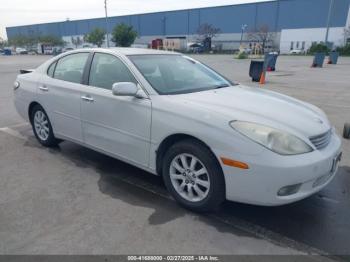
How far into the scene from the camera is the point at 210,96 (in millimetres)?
3377

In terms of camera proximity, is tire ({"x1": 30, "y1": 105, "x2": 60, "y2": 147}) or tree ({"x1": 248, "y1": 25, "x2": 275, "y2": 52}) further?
tree ({"x1": 248, "y1": 25, "x2": 275, "y2": 52})

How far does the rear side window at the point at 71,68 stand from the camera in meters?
4.20

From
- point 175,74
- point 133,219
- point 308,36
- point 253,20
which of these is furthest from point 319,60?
point 253,20

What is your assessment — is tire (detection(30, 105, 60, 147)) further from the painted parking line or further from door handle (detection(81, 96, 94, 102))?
door handle (detection(81, 96, 94, 102))

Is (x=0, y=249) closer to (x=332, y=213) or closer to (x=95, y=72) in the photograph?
(x=95, y=72)

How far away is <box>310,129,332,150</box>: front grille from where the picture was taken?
2.85 m

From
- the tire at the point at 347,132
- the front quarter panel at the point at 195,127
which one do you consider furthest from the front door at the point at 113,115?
the tire at the point at 347,132

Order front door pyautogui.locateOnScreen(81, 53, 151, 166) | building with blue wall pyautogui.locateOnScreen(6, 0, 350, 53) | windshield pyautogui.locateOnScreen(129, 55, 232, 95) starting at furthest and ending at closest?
building with blue wall pyautogui.locateOnScreen(6, 0, 350, 53)
windshield pyautogui.locateOnScreen(129, 55, 232, 95)
front door pyautogui.locateOnScreen(81, 53, 151, 166)

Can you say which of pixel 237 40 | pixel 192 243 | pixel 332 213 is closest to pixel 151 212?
pixel 192 243

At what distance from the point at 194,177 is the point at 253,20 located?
3062 inches

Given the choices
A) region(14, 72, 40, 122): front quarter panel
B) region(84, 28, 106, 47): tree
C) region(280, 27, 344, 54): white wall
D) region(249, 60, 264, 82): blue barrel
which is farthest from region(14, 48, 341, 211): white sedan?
region(84, 28, 106, 47): tree

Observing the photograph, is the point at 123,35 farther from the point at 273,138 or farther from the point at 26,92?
the point at 273,138

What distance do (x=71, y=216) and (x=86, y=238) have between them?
435mm

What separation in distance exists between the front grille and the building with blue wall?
57520mm
